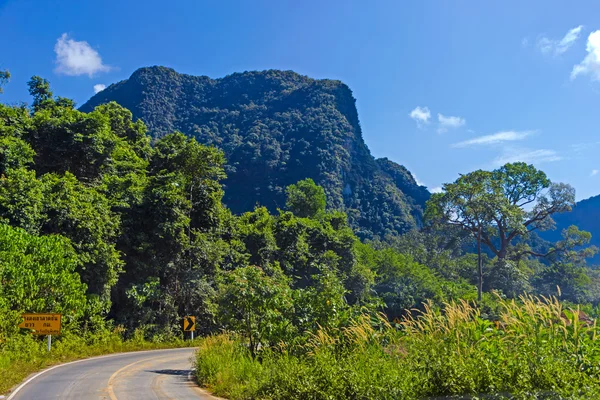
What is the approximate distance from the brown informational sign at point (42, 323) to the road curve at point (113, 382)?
151cm

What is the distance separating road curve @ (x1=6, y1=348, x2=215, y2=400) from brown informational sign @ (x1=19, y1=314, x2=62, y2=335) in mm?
1514

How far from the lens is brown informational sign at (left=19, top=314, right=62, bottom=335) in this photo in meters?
18.7

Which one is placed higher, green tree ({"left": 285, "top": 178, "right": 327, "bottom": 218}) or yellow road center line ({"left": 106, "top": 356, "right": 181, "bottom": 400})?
green tree ({"left": 285, "top": 178, "right": 327, "bottom": 218})

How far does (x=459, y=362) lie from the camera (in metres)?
7.24

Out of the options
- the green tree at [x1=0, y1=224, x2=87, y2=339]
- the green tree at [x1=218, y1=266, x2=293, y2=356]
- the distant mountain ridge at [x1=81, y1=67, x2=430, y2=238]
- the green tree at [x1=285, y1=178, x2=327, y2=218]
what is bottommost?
the green tree at [x1=218, y1=266, x2=293, y2=356]

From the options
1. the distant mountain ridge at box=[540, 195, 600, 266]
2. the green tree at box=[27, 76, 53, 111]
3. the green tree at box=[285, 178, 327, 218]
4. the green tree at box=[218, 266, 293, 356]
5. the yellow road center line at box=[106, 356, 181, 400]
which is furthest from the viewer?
the distant mountain ridge at box=[540, 195, 600, 266]

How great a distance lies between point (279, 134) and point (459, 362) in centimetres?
13888

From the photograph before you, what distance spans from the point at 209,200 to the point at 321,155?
3955 inches

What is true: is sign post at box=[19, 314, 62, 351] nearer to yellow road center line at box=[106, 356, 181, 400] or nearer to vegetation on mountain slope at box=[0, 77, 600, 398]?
vegetation on mountain slope at box=[0, 77, 600, 398]

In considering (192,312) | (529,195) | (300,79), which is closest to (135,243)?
(192,312)

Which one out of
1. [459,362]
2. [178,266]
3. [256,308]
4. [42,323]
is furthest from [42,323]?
[459,362]

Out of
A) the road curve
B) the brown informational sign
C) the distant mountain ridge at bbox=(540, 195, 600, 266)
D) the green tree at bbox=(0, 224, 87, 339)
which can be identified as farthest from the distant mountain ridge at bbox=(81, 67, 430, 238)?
the road curve

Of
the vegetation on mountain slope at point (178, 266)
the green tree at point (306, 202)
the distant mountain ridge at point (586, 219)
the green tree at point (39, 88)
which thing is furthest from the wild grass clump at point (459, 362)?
the distant mountain ridge at point (586, 219)

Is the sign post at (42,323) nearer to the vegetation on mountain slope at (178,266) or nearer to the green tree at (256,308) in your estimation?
the vegetation on mountain slope at (178,266)
